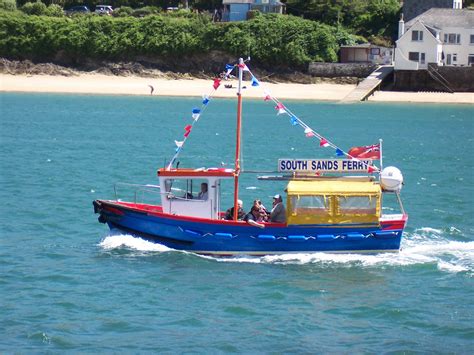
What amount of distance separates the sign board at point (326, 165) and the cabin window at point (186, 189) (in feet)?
6.46

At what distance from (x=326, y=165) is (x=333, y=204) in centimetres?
107

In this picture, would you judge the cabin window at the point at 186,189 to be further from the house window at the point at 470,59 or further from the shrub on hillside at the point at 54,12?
the shrub on hillside at the point at 54,12

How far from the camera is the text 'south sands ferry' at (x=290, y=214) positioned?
1036 inches

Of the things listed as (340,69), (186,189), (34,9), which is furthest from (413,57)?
(186,189)

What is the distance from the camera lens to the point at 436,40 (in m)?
85.6

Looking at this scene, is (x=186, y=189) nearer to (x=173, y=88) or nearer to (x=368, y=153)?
(x=368, y=153)

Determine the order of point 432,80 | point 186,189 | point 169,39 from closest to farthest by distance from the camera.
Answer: point 186,189, point 432,80, point 169,39

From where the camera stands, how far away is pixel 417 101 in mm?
82062

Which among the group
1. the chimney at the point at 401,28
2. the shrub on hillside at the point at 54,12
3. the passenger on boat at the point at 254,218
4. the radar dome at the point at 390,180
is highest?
the shrub on hillside at the point at 54,12

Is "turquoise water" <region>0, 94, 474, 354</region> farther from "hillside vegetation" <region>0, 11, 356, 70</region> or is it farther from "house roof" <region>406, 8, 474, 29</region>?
"hillside vegetation" <region>0, 11, 356, 70</region>

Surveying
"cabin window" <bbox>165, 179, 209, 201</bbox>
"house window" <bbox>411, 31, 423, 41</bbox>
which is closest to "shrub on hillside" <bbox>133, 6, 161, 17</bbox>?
"house window" <bbox>411, 31, 423, 41</bbox>

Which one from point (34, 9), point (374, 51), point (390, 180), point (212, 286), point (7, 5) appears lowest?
point (212, 286)

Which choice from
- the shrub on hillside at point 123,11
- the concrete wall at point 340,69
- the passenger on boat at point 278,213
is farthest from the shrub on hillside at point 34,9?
the passenger on boat at point 278,213

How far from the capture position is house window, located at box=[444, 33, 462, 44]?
287 ft
